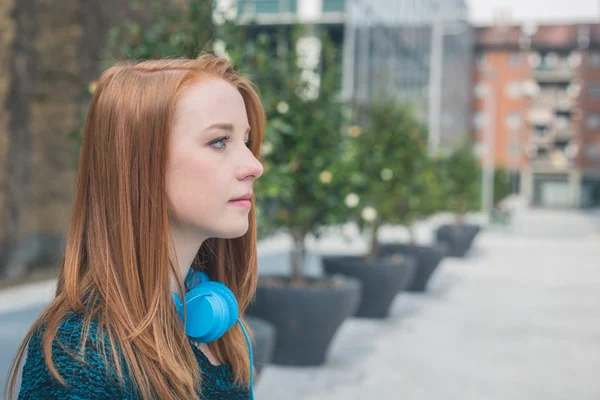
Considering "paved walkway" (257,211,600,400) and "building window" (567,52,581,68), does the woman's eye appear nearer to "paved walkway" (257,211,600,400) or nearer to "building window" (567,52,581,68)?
"paved walkway" (257,211,600,400)

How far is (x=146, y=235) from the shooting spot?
1144 millimetres

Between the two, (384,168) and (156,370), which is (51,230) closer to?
(384,168)

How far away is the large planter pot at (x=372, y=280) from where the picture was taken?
27.6 ft

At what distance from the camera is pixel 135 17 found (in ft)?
37.8

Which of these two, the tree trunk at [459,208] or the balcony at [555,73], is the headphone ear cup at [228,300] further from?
the balcony at [555,73]

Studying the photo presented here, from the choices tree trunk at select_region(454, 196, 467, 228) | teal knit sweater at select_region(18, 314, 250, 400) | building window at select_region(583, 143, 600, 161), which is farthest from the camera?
building window at select_region(583, 143, 600, 161)

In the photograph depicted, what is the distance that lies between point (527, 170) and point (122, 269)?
71549 mm

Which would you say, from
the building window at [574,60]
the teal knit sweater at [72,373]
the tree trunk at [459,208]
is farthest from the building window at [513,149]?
the teal knit sweater at [72,373]

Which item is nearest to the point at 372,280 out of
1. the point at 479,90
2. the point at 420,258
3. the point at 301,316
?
the point at 420,258

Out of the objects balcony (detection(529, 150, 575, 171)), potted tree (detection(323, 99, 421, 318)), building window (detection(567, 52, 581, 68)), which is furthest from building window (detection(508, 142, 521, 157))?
potted tree (detection(323, 99, 421, 318))

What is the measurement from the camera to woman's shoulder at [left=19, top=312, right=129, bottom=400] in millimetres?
1020

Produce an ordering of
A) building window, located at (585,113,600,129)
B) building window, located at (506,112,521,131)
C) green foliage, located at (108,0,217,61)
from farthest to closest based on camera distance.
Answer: building window, located at (585,113,600,129)
building window, located at (506,112,521,131)
green foliage, located at (108,0,217,61)

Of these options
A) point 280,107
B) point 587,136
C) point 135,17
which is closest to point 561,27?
point 587,136

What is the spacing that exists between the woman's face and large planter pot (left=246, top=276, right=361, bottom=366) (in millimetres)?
4778
